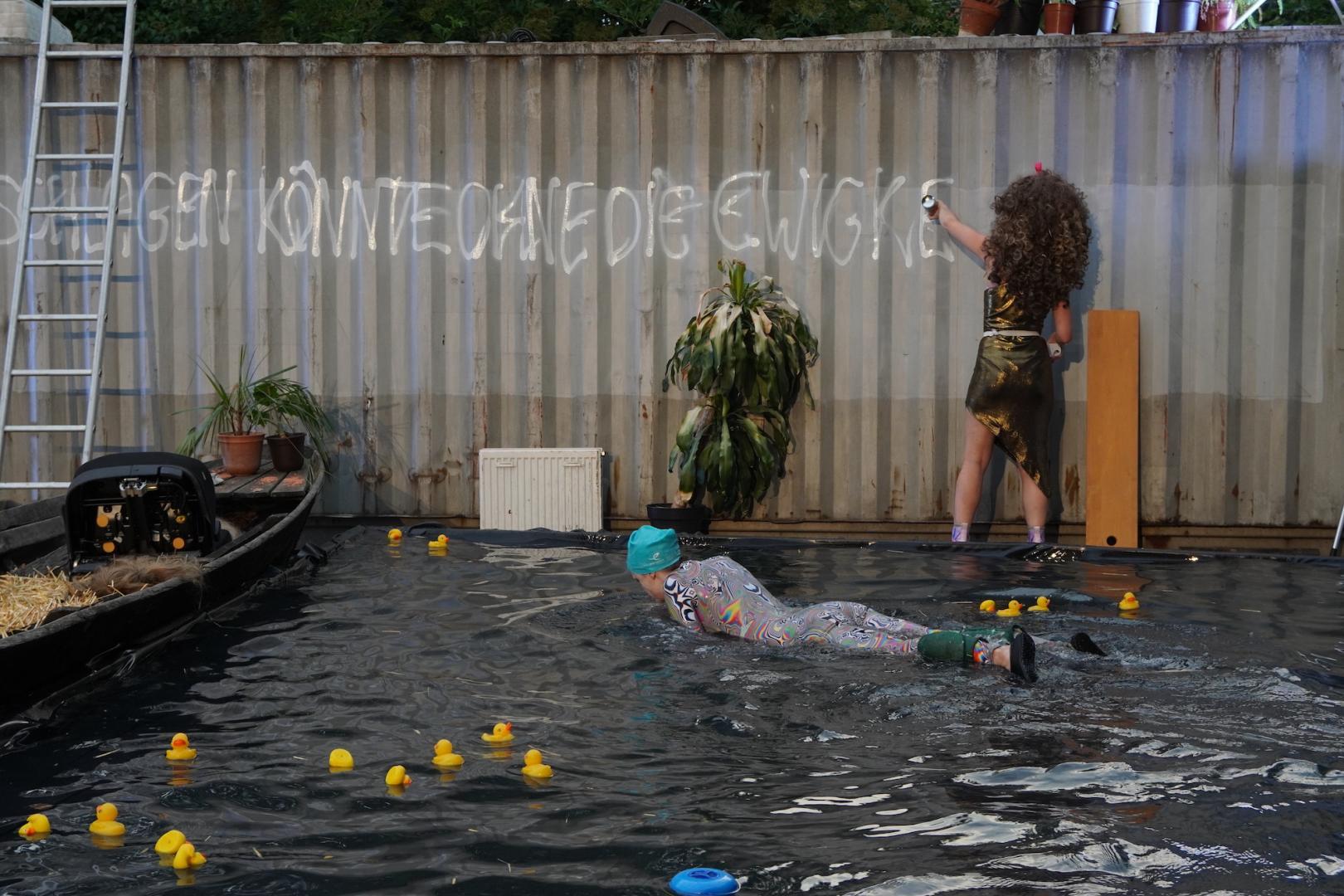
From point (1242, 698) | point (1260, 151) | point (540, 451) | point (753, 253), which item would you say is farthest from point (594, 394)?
point (1242, 698)

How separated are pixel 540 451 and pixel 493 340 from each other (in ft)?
3.20

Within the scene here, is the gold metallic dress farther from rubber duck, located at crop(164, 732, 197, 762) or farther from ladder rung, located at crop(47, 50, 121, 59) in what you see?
ladder rung, located at crop(47, 50, 121, 59)

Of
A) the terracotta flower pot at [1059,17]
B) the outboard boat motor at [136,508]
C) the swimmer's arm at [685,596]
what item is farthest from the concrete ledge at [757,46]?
the swimmer's arm at [685,596]

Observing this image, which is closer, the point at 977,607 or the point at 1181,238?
the point at 977,607

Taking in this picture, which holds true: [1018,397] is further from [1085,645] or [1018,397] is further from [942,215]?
[1085,645]

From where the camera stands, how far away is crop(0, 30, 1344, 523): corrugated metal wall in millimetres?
9953

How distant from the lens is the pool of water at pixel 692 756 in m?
3.93

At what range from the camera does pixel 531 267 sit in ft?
34.4

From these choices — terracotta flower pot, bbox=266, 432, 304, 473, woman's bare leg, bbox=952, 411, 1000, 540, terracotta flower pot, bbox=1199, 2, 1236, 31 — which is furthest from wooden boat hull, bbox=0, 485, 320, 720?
terracotta flower pot, bbox=1199, 2, 1236, 31

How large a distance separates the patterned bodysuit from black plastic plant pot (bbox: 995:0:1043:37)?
5578 mm

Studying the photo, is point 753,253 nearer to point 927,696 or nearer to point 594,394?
point 594,394

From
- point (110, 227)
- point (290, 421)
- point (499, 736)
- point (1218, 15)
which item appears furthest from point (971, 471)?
point (110, 227)

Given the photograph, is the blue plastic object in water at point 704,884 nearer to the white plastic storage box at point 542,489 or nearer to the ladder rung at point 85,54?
the white plastic storage box at point 542,489

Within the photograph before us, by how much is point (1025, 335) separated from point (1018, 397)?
A: 1.45 ft
